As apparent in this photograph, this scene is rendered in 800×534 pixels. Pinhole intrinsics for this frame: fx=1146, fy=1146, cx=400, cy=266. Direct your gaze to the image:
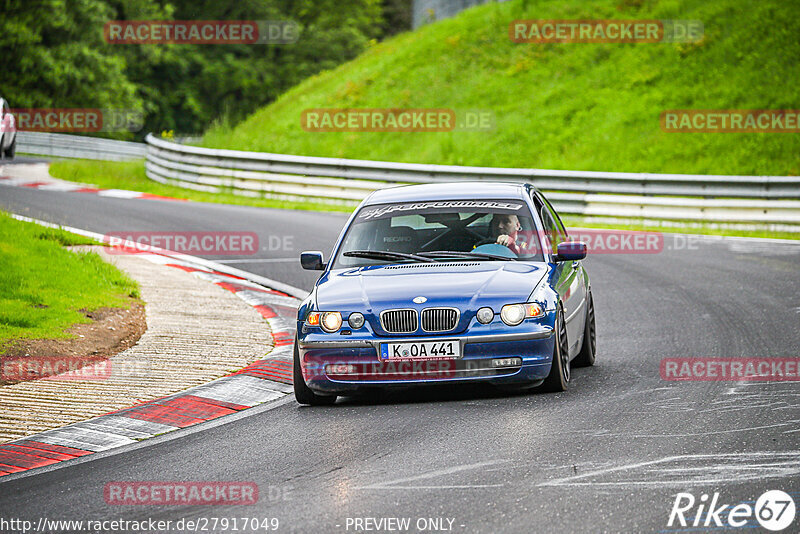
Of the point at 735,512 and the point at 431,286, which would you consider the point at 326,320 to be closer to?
the point at 431,286

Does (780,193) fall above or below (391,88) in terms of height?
below

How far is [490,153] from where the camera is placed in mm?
28375

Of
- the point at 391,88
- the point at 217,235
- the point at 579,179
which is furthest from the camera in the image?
the point at 391,88

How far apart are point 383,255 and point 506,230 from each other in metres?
1.01

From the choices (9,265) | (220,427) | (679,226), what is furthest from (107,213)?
(220,427)

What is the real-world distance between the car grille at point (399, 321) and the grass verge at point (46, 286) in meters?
3.71

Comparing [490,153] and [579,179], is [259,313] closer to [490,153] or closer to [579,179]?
[579,179]

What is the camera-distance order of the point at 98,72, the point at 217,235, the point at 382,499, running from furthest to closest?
the point at 98,72
the point at 217,235
the point at 382,499

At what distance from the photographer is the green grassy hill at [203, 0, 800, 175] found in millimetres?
25984

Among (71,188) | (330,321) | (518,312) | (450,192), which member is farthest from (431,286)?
(71,188)

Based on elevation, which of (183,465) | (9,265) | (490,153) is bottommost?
(183,465)

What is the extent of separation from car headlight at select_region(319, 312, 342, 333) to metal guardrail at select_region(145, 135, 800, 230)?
1382 centimetres

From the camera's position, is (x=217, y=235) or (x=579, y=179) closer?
(x=217, y=235)

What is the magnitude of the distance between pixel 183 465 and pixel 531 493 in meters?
2.12
